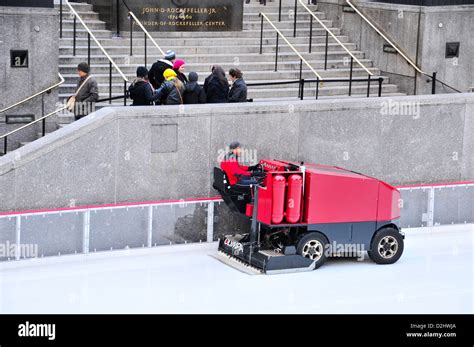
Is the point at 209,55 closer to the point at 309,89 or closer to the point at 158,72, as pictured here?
the point at 309,89

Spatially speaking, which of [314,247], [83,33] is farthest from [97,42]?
[314,247]

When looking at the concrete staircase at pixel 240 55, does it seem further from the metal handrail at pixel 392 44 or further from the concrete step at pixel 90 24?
the metal handrail at pixel 392 44

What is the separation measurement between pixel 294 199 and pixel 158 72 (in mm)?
4235

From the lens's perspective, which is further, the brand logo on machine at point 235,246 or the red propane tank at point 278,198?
the brand logo on machine at point 235,246

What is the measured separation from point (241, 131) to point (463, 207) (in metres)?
3.95

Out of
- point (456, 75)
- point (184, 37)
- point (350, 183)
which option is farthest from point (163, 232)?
point (456, 75)

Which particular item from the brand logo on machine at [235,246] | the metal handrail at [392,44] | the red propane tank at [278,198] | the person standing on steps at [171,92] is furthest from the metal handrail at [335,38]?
the red propane tank at [278,198]

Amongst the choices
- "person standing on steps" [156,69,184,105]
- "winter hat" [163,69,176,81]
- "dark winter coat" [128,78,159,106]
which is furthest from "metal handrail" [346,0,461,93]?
"dark winter coat" [128,78,159,106]

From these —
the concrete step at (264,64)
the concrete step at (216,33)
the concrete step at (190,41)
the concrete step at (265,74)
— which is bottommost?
the concrete step at (265,74)

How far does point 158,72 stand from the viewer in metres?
20.6

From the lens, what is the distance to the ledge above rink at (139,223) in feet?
57.0

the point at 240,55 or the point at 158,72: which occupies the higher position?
the point at 240,55

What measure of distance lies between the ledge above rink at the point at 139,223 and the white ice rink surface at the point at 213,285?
0.49 ft

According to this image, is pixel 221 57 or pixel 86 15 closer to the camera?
pixel 221 57
